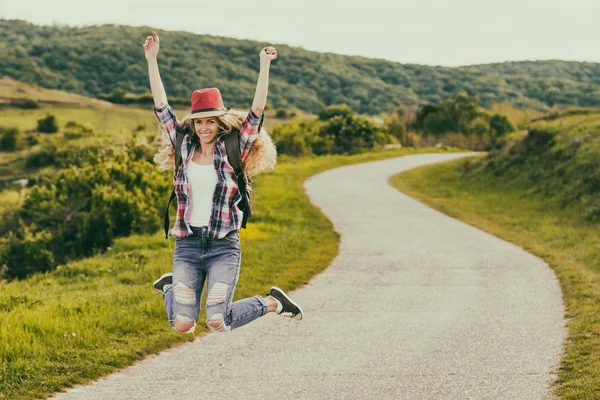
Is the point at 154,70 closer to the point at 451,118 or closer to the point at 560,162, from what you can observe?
the point at 560,162

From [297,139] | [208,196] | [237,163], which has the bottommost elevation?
[297,139]

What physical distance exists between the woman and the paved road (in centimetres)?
160

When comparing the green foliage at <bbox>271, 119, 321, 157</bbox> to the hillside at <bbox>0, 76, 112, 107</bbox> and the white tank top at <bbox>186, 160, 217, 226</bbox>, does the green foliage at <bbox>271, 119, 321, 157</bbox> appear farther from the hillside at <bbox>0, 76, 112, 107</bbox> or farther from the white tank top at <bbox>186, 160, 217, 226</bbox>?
the white tank top at <bbox>186, 160, 217, 226</bbox>

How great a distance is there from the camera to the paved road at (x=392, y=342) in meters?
7.08

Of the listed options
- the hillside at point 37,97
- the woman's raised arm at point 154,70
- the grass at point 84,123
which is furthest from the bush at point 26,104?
the woman's raised arm at point 154,70

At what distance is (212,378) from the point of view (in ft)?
24.2

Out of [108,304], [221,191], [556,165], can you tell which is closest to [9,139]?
[556,165]

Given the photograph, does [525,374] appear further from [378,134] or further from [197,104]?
[378,134]

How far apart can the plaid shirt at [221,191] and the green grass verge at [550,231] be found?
3655 millimetres

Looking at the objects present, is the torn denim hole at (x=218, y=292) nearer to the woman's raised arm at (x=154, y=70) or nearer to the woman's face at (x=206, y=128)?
the woman's face at (x=206, y=128)

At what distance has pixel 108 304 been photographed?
9.99 meters

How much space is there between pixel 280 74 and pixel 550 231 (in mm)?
121018

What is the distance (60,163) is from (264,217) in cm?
3246

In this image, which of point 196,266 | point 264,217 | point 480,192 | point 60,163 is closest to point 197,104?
point 196,266
